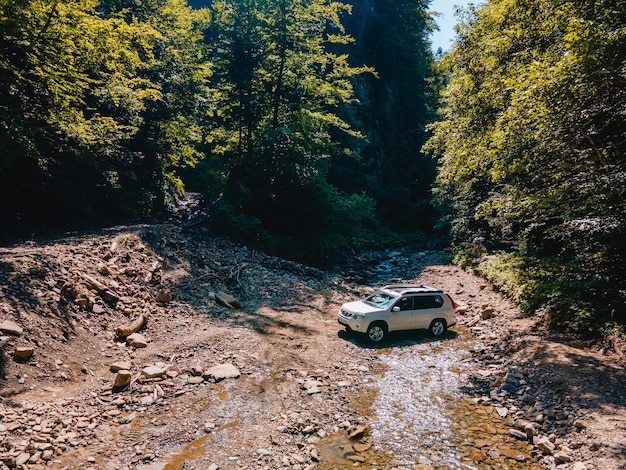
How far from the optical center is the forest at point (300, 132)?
9.53 m

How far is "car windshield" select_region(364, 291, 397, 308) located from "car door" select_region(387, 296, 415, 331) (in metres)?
0.28

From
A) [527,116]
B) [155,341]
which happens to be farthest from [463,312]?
[155,341]

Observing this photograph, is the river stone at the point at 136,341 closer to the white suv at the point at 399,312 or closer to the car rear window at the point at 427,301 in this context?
the white suv at the point at 399,312

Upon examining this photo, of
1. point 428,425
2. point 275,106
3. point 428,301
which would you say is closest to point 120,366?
point 428,425

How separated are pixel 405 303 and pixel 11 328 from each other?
1136 cm

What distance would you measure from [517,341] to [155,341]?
38.0ft

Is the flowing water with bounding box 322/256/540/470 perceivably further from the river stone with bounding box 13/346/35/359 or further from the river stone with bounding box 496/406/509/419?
the river stone with bounding box 13/346/35/359

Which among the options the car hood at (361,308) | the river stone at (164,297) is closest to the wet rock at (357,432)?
the car hood at (361,308)

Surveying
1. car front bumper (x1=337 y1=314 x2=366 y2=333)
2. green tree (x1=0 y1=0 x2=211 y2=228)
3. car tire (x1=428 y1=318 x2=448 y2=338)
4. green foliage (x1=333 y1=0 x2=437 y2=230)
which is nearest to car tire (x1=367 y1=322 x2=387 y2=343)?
car front bumper (x1=337 y1=314 x2=366 y2=333)

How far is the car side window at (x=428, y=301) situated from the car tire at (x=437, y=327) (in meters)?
0.59

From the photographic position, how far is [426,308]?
1320 cm

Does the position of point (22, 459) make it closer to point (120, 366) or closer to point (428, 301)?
point (120, 366)

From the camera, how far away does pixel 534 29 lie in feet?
37.7

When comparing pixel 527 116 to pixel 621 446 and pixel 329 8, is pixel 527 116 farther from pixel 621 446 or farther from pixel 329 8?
pixel 329 8
